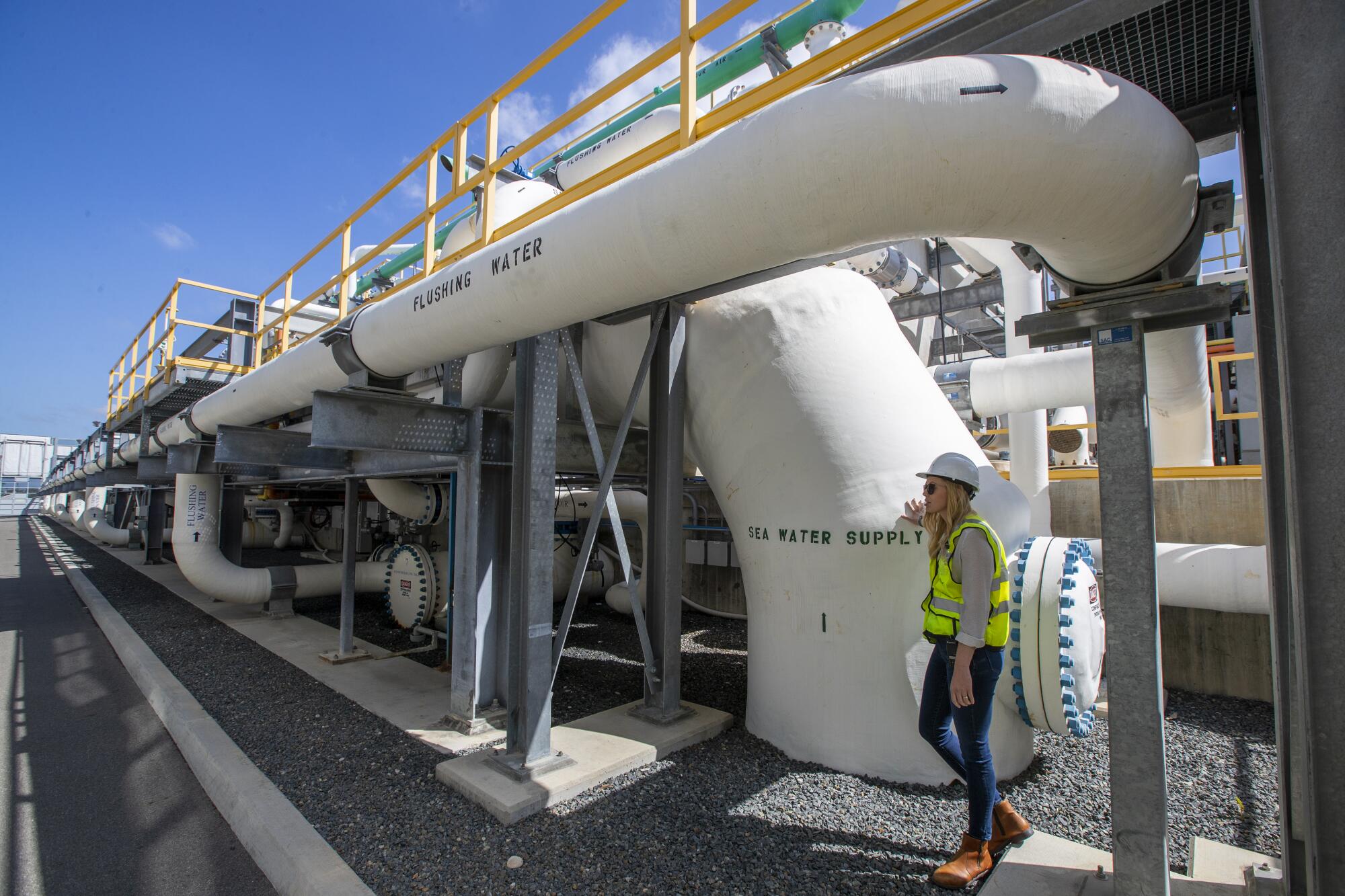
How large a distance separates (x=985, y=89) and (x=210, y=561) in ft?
33.0

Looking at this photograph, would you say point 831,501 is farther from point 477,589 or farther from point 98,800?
point 98,800

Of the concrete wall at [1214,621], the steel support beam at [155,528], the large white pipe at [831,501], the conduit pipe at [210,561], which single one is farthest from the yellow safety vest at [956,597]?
the steel support beam at [155,528]

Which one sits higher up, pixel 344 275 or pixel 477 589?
pixel 344 275

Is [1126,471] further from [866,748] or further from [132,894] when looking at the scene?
[132,894]

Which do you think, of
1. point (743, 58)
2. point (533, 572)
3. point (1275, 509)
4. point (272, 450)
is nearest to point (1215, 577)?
point (1275, 509)

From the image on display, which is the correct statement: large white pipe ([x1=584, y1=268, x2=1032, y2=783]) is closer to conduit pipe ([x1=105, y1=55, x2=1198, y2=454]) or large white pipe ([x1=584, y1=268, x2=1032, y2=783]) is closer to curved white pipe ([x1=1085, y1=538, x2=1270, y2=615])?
conduit pipe ([x1=105, y1=55, x2=1198, y2=454])

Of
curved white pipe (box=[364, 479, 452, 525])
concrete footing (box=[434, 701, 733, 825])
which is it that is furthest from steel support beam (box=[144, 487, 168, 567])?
concrete footing (box=[434, 701, 733, 825])

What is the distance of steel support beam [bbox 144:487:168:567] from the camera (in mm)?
15070

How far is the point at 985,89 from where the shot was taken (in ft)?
6.30

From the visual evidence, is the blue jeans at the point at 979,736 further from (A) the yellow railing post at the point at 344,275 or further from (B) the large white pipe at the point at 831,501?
(A) the yellow railing post at the point at 344,275

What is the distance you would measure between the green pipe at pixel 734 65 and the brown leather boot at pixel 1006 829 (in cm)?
409

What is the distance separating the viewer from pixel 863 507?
140 inches

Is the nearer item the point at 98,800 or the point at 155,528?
the point at 98,800

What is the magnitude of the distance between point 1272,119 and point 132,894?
197 inches
